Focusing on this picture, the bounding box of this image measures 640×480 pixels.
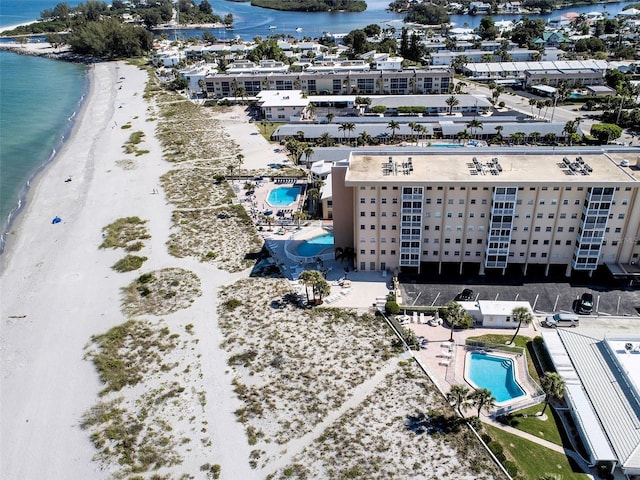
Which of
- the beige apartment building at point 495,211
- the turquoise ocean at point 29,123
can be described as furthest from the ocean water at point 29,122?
the beige apartment building at point 495,211

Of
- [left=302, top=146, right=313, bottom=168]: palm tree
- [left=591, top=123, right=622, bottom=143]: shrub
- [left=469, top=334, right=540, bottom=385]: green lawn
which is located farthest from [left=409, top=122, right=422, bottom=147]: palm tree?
[left=469, top=334, right=540, bottom=385]: green lawn

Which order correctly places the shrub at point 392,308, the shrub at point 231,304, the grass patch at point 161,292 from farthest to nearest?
the grass patch at point 161,292 → the shrub at point 231,304 → the shrub at point 392,308

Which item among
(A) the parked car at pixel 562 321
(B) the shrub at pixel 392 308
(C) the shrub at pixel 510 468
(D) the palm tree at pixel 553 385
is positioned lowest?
(C) the shrub at pixel 510 468

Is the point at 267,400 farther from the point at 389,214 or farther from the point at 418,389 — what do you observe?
the point at 389,214

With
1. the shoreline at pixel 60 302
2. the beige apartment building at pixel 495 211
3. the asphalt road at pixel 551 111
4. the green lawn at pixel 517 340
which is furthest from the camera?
the asphalt road at pixel 551 111

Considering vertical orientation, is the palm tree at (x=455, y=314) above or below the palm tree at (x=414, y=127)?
below

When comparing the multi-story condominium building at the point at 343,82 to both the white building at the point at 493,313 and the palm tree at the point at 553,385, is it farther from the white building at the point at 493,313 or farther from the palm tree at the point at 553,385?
the palm tree at the point at 553,385

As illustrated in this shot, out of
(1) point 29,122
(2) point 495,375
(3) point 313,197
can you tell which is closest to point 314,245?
(3) point 313,197

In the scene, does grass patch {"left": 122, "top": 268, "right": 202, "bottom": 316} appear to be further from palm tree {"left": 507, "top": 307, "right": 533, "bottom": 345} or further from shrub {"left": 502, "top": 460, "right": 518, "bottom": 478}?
shrub {"left": 502, "top": 460, "right": 518, "bottom": 478}
